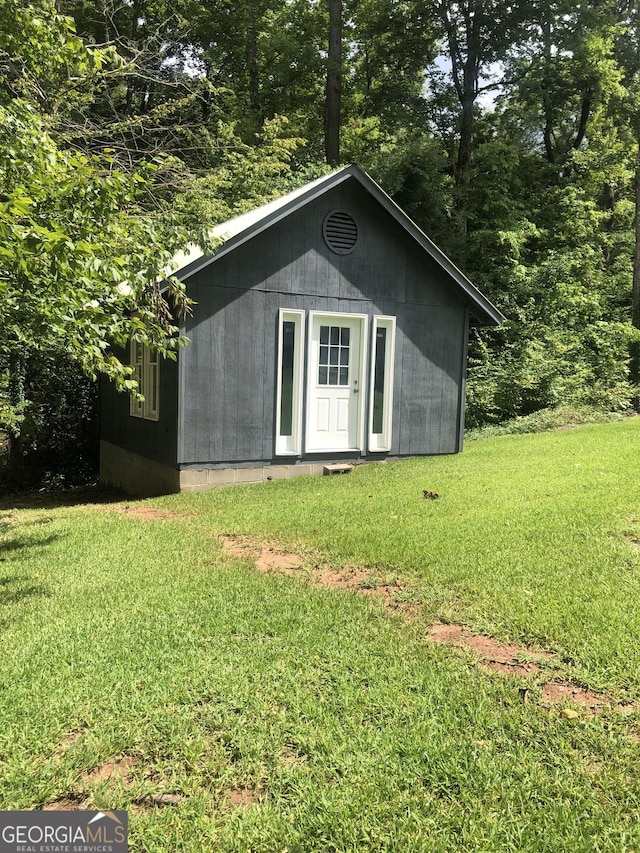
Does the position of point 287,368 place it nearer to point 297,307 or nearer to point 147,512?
point 297,307

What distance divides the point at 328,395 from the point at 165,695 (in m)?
7.27

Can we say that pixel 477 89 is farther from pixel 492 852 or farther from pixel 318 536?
pixel 492 852

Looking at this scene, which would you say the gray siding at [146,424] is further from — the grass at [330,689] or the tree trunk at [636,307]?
the tree trunk at [636,307]

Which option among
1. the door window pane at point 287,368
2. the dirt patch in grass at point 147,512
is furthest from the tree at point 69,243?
the door window pane at point 287,368

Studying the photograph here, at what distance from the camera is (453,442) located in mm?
11672

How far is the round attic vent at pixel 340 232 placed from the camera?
1012cm

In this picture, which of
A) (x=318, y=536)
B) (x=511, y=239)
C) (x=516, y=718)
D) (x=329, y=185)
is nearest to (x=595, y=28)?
(x=511, y=239)

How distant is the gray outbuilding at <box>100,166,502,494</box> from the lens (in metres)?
9.39

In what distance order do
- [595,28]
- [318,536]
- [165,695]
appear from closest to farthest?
1. [165,695]
2. [318,536]
3. [595,28]

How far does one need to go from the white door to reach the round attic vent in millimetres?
1081

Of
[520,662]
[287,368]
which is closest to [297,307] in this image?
[287,368]

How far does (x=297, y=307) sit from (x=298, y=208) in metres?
1.45

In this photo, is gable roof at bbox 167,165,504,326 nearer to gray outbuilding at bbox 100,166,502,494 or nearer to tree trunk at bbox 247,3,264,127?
gray outbuilding at bbox 100,166,502,494

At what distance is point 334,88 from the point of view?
20.2m
